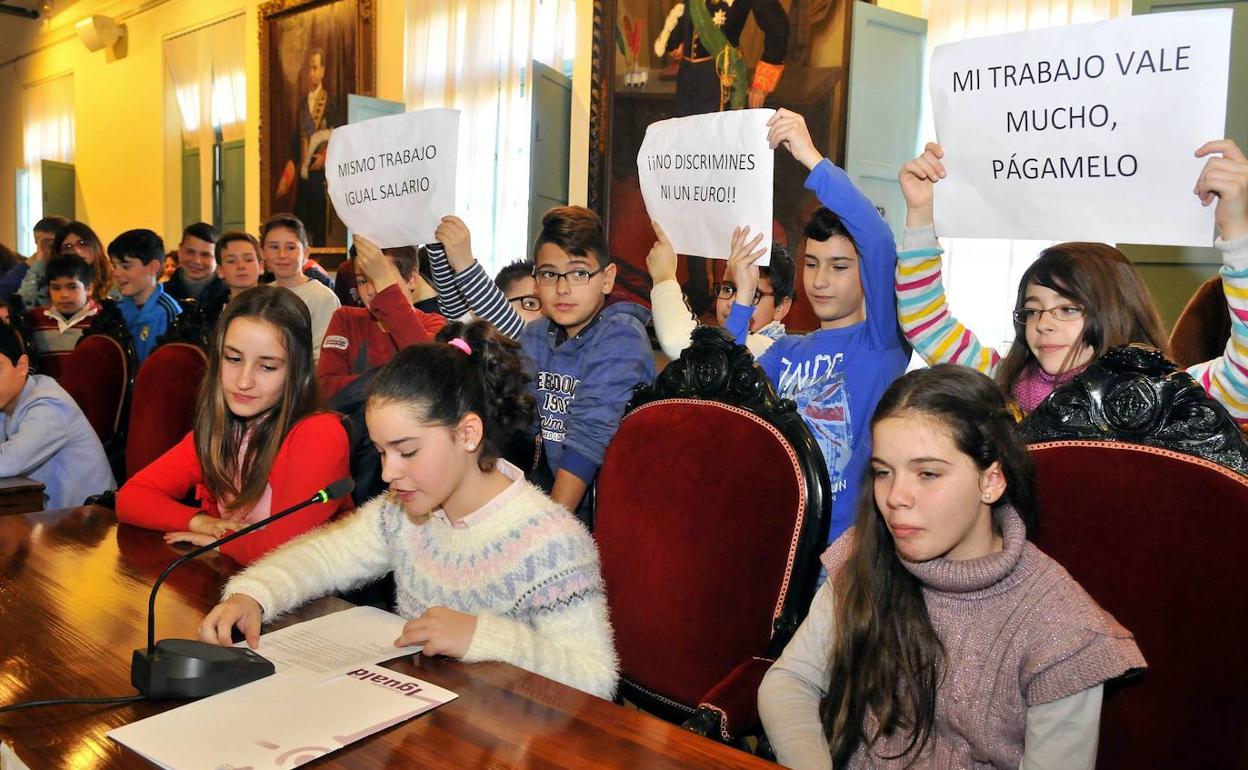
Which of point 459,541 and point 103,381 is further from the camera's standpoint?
point 103,381

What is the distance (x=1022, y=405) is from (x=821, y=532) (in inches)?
20.1

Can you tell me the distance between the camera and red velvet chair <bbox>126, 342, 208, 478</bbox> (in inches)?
112

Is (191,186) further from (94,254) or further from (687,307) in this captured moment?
(687,307)

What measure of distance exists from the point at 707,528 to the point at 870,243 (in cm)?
75

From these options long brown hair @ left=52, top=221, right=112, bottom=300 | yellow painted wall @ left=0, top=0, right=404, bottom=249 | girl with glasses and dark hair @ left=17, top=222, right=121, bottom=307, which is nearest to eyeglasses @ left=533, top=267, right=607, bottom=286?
girl with glasses and dark hair @ left=17, top=222, right=121, bottom=307

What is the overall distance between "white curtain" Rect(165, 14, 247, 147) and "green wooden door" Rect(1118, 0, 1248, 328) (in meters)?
7.64

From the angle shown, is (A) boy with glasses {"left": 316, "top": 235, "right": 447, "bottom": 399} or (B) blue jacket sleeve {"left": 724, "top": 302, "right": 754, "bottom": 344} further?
(A) boy with glasses {"left": 316, "top": 235, "right": 447, "bottom": 399}

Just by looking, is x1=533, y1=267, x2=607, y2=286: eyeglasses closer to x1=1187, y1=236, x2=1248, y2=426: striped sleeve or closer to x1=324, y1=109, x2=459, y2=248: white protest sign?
x1=324, y1=109, x2=459, y2=248: white protest sign

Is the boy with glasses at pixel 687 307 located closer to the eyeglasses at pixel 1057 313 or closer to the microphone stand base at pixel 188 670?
the eyeglasses at pixel 1057 313

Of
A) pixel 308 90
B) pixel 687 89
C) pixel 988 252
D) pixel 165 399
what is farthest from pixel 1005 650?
pixel 308 90

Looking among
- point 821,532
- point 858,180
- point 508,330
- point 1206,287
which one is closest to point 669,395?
point 821,532

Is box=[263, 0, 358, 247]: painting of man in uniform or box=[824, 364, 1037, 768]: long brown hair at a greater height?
box=[263, 0, 358, 247]: painting of man in uniform

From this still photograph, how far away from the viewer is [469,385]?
1.58m

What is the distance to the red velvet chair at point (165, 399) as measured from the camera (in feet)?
9.30
